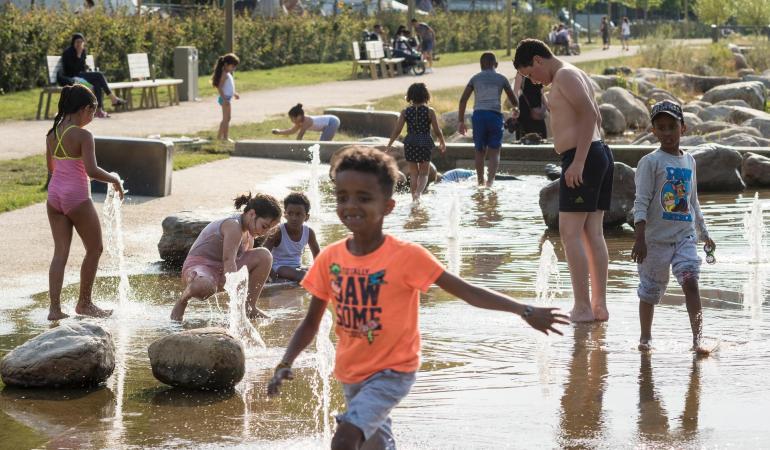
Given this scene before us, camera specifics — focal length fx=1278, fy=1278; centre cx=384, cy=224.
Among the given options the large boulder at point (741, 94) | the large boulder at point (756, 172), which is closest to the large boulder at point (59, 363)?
the large boulder at point (756, 172)

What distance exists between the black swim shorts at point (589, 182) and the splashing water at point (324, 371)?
175cm

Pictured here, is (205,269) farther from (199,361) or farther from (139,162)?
(139,162)

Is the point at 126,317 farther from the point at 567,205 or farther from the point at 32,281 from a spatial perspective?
the point at 567,205

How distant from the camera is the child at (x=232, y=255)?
25.5 ft

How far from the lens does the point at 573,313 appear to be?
791 centimetres

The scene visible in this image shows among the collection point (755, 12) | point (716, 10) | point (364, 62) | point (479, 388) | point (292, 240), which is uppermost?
point (716, 10)

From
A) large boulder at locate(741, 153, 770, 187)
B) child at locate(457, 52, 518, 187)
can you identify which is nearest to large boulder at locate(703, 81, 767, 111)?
large boulder at locate(741, 153, 770, 187)

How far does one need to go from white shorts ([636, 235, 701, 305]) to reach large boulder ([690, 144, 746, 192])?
7.80 meters

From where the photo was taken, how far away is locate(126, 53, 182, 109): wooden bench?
81.0 ft

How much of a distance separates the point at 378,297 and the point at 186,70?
2292 cm

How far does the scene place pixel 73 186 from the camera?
8195 millimetres

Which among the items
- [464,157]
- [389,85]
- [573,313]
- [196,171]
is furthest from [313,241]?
[389,85]

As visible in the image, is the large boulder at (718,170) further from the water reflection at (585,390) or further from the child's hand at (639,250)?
the child's hand at (639,250)

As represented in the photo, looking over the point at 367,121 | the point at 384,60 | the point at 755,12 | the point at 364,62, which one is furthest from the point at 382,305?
the point at 755,12
